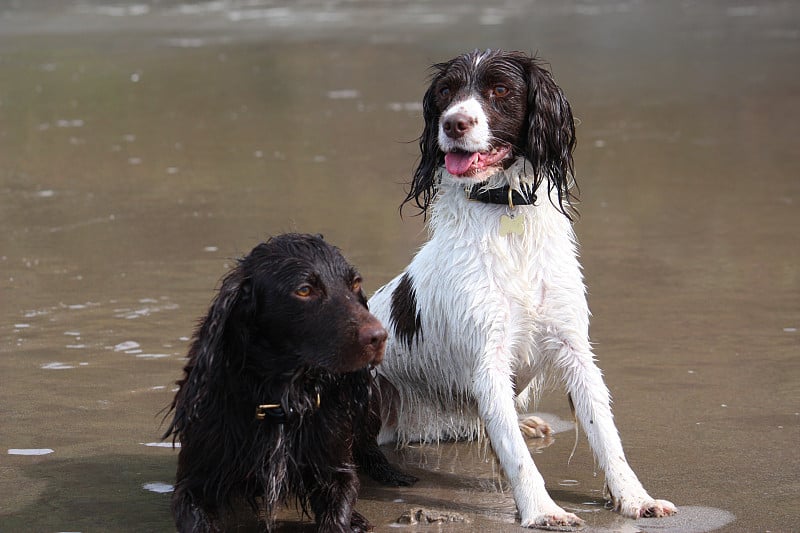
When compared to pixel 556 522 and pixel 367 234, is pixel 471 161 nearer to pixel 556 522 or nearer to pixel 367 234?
pixel 556 522

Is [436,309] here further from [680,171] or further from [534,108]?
[680,171]

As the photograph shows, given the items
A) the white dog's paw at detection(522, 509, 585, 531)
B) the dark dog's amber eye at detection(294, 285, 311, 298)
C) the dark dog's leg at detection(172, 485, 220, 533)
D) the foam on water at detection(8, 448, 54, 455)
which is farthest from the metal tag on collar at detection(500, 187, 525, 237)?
the foam on water at detection(8, 448, 54, 455)

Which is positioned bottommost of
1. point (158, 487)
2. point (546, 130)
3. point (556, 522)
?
point (158, 487)

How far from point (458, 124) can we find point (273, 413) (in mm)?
1294

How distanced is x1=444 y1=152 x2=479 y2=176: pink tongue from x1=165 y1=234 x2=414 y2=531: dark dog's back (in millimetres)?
667

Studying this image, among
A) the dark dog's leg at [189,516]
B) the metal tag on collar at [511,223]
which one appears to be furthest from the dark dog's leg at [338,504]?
the metal tag on collar at [511,223]

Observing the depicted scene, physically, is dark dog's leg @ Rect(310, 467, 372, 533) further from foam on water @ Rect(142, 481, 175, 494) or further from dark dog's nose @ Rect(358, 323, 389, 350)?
foam on water @ Rect(142, 481, 175, 494)

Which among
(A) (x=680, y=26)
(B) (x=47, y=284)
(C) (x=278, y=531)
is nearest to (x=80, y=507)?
(C) (x=278, y=531)

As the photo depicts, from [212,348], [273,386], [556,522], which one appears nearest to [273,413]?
[273,386]

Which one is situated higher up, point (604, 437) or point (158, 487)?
point (604, 437)

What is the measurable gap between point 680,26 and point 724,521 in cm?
1795

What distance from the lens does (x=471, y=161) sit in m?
4.89

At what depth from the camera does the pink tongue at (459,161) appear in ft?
16.0

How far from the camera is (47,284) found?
776 centimetres
